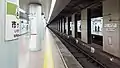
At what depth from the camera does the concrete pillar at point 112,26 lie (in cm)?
733

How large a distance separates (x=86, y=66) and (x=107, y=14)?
274 cm

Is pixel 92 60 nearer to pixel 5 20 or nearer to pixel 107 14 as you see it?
pixel 107 14

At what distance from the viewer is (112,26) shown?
25.6ft

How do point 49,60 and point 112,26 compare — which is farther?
point 49,60

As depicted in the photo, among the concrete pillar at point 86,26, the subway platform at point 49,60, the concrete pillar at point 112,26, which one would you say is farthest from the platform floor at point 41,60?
the concrete pillar at point 86,26

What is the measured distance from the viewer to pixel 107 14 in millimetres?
8641

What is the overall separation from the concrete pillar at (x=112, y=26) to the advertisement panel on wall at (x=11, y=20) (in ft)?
17.8

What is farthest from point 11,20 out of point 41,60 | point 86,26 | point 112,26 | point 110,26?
point 86,26

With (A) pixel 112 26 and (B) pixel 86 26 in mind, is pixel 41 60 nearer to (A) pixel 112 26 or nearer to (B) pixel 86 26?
(A) pixel 112 26

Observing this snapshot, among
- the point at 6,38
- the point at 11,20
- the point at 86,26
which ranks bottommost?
the point at 6,38

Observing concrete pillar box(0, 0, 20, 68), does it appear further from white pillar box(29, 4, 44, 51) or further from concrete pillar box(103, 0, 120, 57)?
white pillar box(29, 4, 44, 51)

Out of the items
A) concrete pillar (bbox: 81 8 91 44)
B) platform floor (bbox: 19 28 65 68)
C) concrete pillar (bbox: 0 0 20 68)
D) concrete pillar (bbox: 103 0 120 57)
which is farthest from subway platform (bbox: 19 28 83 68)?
concrete pillar (bbox: 81 8 91 44)

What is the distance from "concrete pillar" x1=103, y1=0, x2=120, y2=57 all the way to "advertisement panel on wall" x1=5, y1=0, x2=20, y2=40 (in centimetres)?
542

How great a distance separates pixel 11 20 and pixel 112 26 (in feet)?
19.9
